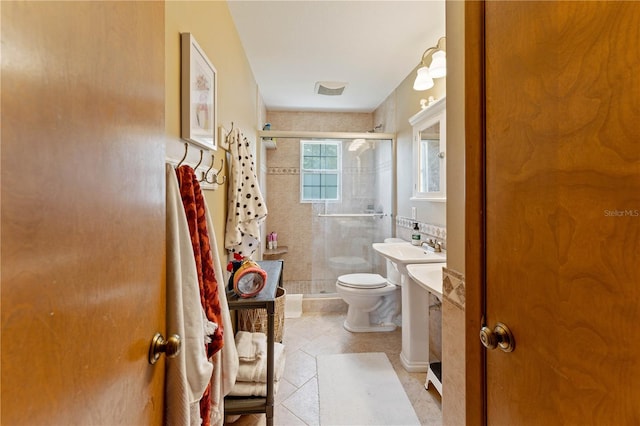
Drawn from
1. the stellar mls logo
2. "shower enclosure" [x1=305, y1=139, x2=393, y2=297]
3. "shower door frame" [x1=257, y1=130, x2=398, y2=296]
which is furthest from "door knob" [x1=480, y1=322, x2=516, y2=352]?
"shower enclosure" [x1=305, y1=139, x2=393, y2=297]

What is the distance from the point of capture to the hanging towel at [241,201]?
185cm

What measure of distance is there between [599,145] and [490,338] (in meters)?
0.51

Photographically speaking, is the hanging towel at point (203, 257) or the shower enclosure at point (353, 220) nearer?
the hanging towel at point (203, 257)

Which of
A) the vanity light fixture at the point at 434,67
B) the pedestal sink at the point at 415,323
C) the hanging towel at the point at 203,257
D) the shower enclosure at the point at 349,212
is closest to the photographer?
the hanging towel at the point at 203,257

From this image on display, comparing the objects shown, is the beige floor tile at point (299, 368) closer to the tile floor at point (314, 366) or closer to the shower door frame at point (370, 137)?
the tile floor at point (314, 366)

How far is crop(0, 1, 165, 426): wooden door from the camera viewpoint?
1.17 ft

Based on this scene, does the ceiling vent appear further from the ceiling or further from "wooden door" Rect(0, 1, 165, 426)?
"wooden door" Rect(0, 1, 165, 426)

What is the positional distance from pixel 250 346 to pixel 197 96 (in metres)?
1.40

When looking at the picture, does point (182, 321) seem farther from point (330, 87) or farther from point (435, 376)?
point (330, 87)

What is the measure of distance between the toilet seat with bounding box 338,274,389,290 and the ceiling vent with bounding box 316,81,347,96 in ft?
6.50

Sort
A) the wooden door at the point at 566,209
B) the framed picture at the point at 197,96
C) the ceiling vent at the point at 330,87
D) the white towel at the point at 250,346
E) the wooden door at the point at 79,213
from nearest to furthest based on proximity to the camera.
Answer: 1. the wooden door at the point at 79,213
2. the wooden door at the point at 566,209
3. the framed picture at the point at 197,96
4. the white towel at the point at 250,346
5. the ceiling vent at the point at 330,87

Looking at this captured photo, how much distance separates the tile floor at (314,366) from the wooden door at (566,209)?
1225 mm

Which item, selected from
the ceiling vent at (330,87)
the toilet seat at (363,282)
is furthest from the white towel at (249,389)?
the ceiling vent at (330,87)

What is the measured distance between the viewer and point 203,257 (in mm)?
1056
